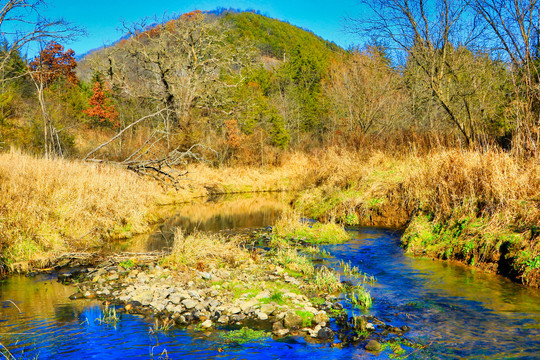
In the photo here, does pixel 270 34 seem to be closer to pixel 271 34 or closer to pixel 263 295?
pixel 271 34

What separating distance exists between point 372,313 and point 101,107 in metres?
39.6

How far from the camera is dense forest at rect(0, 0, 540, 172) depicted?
13.3 metres

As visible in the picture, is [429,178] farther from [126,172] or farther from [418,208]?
[126,172]

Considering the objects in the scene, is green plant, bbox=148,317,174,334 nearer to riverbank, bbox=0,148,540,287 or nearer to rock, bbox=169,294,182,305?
rock, bbox=169,294,182,305

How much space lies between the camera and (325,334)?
512cm

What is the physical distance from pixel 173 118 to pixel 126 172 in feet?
48.9

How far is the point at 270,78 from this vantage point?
4994 cm

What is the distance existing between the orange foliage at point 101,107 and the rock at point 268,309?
122 feet

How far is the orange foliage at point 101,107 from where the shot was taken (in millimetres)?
38844

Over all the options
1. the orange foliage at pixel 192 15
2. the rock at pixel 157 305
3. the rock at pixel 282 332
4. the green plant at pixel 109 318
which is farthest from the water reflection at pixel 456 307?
the orange foliage at pixel 192 15

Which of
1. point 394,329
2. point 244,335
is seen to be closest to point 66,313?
point 244,335

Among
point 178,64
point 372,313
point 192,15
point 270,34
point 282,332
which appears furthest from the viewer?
point 270,34

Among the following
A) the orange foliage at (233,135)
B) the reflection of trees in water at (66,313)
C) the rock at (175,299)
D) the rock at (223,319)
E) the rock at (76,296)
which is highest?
the orange foliage at (233,135)

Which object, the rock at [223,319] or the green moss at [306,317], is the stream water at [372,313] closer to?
the rock at [223,319]
